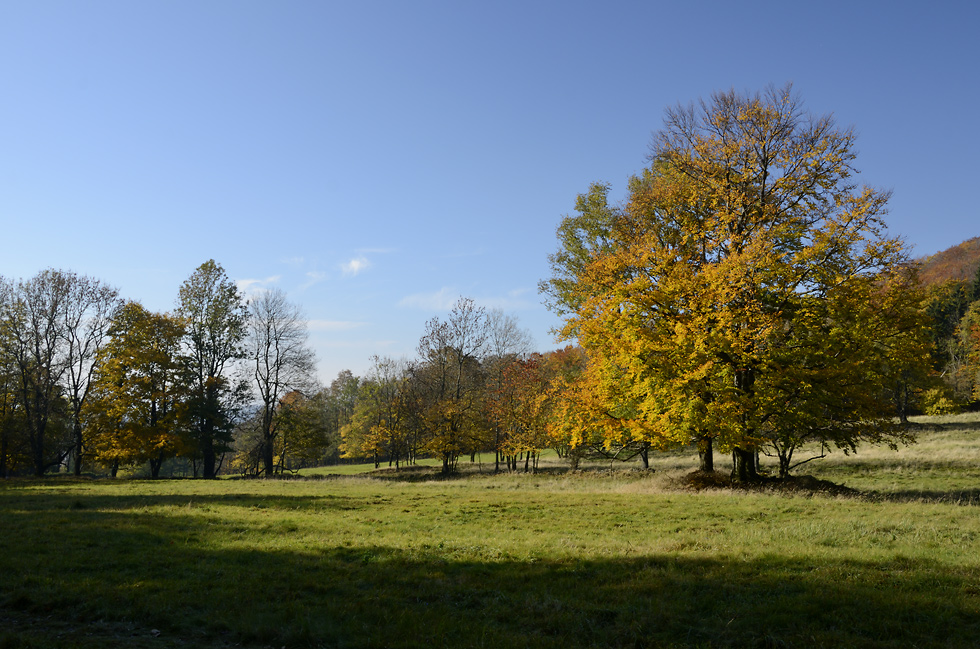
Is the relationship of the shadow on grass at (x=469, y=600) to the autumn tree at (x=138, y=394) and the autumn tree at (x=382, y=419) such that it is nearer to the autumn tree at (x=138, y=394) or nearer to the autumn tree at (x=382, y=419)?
the autumn tree at (x=138, y=394)

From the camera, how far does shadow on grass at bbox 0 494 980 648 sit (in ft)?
18.6

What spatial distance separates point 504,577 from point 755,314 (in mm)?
13850

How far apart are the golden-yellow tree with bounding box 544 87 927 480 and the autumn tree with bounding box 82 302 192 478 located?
106 feet

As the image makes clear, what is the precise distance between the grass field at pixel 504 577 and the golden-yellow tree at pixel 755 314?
341 cm

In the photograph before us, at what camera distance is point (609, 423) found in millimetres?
20297

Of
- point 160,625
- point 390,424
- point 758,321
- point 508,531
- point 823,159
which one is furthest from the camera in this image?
point 390,424

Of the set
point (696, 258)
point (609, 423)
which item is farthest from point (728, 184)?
point (609, 423)

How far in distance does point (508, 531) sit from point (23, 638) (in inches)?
344

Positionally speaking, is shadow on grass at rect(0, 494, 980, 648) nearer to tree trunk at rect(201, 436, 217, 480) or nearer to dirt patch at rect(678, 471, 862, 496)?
dirt patch at rect(678, 471, 862, 496)

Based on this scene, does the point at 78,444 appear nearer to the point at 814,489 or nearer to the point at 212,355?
the point at 212,355

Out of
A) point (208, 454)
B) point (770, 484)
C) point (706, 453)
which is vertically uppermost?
point (706, 453)

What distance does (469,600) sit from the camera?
A: 22.9 feet

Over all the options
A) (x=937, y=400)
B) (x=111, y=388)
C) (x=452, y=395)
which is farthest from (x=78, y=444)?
(x=937, y=400)

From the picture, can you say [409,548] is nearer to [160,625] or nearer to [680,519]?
[160,625]
